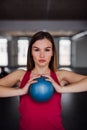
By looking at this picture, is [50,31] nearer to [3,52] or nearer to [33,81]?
[3,52]

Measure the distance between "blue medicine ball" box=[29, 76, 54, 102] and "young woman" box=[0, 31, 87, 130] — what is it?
22 millimetres

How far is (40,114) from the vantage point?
921 millimetres

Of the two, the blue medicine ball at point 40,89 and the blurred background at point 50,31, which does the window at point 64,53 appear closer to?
the blurred background at point 50,31

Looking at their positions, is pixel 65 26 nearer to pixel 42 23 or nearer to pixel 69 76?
pixel 42 23

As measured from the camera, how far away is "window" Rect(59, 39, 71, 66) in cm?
1133

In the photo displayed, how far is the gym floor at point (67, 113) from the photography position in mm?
2451

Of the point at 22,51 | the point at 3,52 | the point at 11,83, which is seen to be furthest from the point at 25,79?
the point at 22,51

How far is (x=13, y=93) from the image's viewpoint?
35.7 inches

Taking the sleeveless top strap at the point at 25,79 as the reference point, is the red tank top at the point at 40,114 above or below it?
below

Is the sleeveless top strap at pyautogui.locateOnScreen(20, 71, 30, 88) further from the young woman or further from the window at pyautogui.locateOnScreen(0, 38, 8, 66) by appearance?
the window at pyautogui.locateOnScreen(0, 38, 8, 66)
